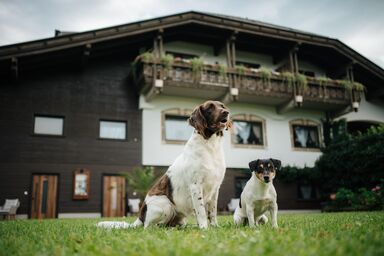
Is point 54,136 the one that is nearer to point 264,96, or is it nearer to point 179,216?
point 264,96

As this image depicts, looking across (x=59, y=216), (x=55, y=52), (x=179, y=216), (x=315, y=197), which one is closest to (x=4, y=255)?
(x=179, y=216)

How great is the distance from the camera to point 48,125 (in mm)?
15992

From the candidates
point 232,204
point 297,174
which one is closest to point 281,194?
point 297,174

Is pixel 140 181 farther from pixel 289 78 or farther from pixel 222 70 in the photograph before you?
pixel 289 78

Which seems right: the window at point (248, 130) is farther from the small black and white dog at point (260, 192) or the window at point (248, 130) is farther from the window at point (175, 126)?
the small black and white dog at point (260, 192)

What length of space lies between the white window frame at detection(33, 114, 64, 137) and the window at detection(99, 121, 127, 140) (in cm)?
A: 198

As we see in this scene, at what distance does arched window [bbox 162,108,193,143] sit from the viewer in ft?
58.1

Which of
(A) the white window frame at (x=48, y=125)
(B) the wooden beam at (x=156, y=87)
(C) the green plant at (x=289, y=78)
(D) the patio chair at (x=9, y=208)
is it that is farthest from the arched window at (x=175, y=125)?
(D) the patio chair at (x=9, y=208)

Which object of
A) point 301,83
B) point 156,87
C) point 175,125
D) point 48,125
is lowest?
point 48,125

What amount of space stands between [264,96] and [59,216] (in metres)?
12.3

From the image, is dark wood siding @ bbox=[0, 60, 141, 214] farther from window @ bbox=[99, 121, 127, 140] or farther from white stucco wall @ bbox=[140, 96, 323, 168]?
white stucco wall @ bbox=[140, 96, 323, 168]

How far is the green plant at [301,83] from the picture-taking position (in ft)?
60.3

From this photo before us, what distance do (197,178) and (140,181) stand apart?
36.3 ft

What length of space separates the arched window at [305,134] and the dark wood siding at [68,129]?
32.3 ft
